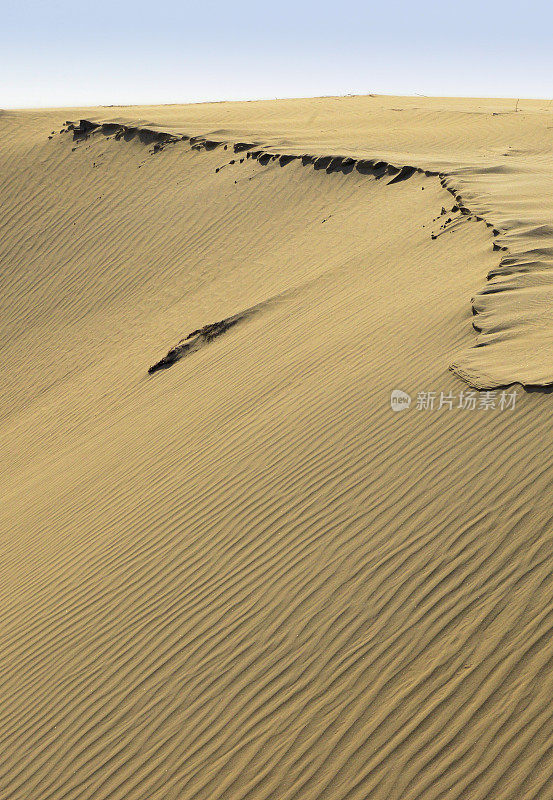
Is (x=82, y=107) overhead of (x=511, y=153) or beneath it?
overhead

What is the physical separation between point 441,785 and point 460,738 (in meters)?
0.27

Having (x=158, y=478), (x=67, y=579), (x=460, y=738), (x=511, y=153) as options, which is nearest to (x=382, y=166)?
(x=511, y=153)

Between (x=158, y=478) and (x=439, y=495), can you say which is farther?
(x=158, y=478)

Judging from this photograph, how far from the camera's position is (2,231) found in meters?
16.4

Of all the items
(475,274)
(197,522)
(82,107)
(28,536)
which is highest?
(82,107)

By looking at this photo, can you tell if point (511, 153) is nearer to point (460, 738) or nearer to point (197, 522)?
point (197, 522)

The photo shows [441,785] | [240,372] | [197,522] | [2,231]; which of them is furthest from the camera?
[2,231]

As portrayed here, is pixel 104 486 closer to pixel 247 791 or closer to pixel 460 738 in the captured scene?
pixel 247 791

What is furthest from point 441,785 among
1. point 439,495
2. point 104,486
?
point 104,486

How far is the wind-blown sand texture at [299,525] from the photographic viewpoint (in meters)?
4.29

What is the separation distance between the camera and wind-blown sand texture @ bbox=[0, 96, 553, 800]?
429 centimetres

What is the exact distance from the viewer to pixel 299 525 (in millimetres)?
5703

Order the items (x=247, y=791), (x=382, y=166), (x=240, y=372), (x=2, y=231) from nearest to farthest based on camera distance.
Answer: (x=247, y=791) → (x=240, y=372) → (x=382, y=166) → (x=2, y=231)

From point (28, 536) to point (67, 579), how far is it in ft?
4.11
